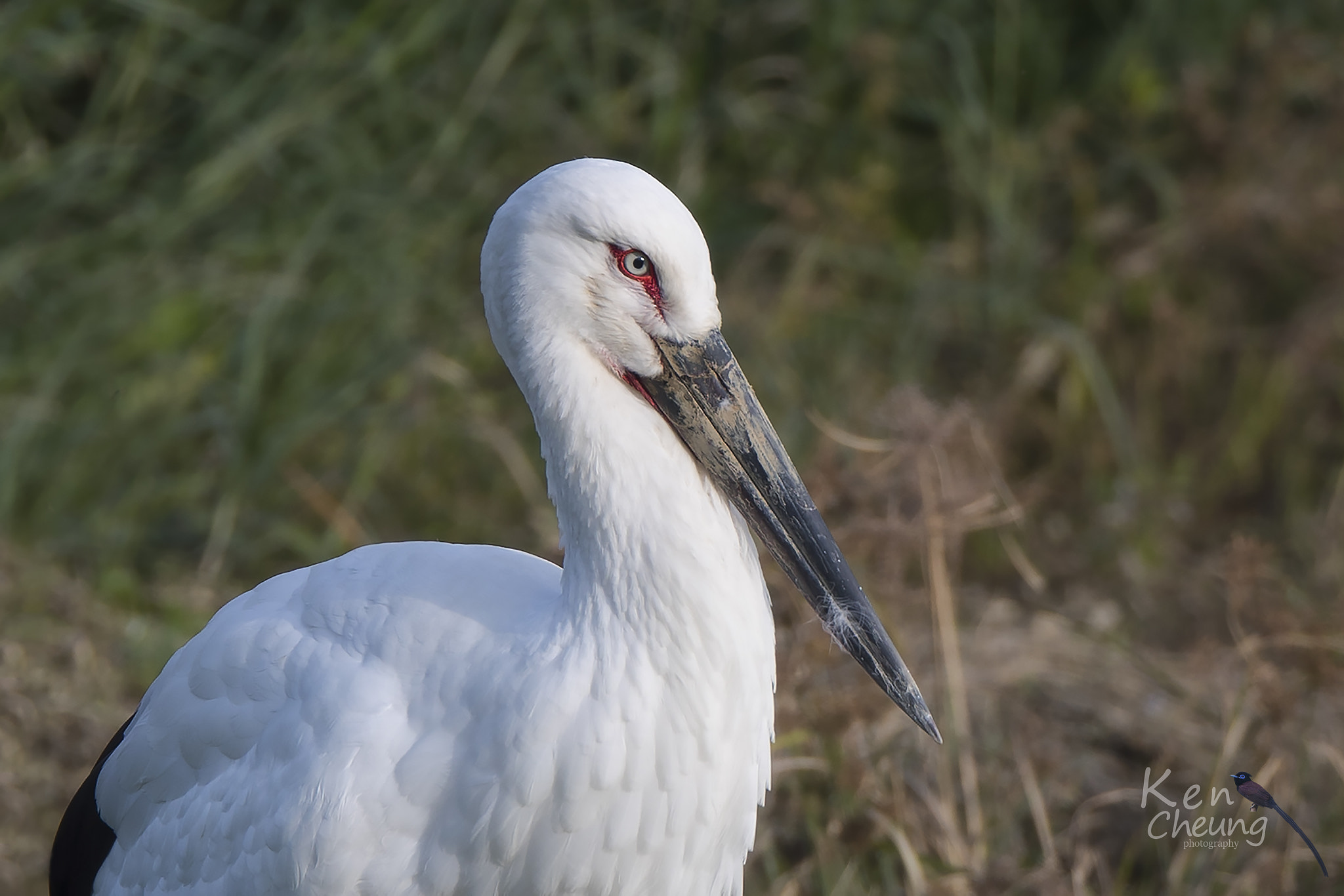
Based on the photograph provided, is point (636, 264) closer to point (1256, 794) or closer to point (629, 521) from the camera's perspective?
point (629, 521)

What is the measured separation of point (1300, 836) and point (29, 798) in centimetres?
283

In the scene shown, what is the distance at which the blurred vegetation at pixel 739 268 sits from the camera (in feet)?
14.1

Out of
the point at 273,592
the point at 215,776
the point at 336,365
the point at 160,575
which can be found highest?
the point at 273,592

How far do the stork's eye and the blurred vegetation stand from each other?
5.25ft

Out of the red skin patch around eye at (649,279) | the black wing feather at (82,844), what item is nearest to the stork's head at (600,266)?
the red skin patch around eye at (649,279)

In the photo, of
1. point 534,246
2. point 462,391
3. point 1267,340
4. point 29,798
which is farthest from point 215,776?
point 1267,340

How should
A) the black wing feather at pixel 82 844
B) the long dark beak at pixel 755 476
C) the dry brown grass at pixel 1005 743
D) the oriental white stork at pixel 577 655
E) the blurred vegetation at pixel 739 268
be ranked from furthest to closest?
the blurred vegetation at pixel 739 268, the dry brown grass at pixel 1005 743, the black wing feather at pixel 82 844, the long dark beak at pixel 755 476, the oriental white stork at pixel 577 655

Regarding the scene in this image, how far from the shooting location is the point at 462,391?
4504 mm

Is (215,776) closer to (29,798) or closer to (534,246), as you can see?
(534,246)

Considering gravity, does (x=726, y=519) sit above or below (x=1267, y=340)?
above

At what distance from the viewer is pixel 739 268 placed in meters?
5.12

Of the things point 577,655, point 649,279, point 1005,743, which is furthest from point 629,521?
point 1005,743

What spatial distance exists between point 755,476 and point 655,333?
27cm

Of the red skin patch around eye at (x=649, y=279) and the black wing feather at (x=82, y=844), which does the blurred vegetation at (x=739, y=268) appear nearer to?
the black wing feather at (x=82, y=844)
